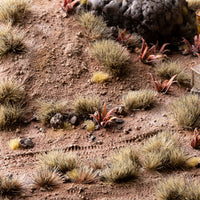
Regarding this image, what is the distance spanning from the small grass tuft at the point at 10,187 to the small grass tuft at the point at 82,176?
26.3 inches

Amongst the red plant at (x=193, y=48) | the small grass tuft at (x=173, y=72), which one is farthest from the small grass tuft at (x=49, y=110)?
the red plant at (x=193, y=48)

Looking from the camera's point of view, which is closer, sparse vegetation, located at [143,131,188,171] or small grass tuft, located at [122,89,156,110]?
sparse vegetation, located at [143,131,188,171]

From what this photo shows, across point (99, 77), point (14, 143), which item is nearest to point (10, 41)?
point (99, 77)

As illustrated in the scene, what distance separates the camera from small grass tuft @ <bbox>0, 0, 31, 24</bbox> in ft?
24.2

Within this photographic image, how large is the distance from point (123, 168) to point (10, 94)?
8.72 feet

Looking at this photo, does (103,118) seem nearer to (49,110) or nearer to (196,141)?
(49,110)

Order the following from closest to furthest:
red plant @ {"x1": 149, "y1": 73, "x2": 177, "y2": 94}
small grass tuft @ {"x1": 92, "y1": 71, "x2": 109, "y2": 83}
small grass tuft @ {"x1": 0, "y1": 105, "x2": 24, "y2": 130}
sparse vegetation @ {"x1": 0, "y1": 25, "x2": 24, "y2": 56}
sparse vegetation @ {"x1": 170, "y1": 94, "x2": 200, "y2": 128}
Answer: sparse vegetation @ {"x1": 170, "y1": 94, "x2": 200, "y2": 128}, small grass tuft @ {"x1": 0, "y1": 105, "x2": 24, "y2": 130}, red plant @ {"x1": 149, "y1": 73, "x2": 177, "y2": 94}, small grass tuft @ {"x1": 92, "y1": 71, "x2": 109, "y2": 83}, sparse vegetation @ {"x1": 0, "y1": 25, "x2": 24, "y2": 56}

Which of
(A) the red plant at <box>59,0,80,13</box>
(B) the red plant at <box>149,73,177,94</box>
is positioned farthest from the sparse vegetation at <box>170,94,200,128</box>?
(A) the red plant at <box>59,0,80,13</box>

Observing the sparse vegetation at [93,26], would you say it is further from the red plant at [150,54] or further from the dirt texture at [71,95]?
the red plant at [150,54]

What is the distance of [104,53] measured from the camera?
695cm

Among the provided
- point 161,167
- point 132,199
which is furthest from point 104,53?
point 132,199

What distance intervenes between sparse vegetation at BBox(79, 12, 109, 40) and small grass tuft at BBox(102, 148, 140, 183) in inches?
120

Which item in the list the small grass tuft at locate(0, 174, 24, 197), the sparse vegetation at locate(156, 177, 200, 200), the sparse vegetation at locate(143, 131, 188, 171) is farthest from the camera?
the sparse vegetation at locate(143, 131, 188, 171)

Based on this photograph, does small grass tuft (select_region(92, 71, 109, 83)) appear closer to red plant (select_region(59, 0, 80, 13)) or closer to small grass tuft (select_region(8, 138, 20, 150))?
red plant (select_region(59, 0, 80, 13))
